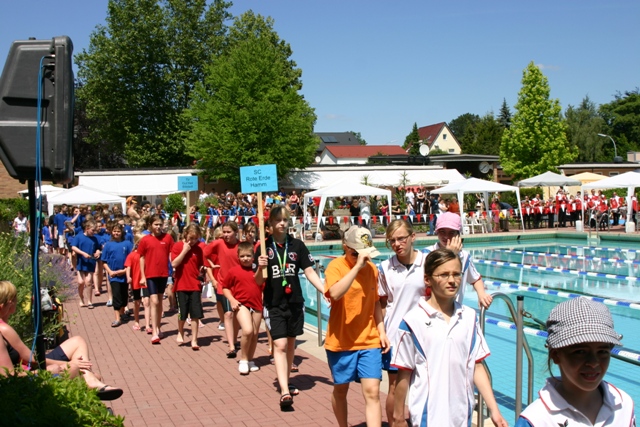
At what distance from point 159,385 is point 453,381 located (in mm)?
4828

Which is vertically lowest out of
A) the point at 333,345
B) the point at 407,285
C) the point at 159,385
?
the point at 159,385

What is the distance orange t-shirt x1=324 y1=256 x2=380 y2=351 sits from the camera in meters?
5.29

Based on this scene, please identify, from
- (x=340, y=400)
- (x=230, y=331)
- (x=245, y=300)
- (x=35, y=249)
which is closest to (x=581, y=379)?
(x=340, y=400)

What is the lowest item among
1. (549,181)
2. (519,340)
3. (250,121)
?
(519,340)

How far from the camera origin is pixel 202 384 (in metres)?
7.70

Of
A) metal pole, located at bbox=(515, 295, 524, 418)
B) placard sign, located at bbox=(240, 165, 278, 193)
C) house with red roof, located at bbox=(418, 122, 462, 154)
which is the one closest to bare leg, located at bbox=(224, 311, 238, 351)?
placard sign, located at bbox=(240, 165, 278, 193)

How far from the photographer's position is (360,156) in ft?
344

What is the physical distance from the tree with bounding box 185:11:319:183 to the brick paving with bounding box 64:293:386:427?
109 feet

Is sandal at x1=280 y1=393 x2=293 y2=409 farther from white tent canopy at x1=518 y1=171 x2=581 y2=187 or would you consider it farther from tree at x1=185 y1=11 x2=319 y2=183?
tree at x1=185 y1=11 x2=319 y2=183

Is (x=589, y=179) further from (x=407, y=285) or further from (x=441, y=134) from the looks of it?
(x=441, y=134)

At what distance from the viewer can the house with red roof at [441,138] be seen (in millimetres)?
114938

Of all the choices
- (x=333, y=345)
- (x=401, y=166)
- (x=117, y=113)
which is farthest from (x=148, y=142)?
(x=333, y=345)

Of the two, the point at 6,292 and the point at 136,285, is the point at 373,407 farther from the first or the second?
the point at 136,285

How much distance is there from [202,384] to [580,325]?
236 inches
